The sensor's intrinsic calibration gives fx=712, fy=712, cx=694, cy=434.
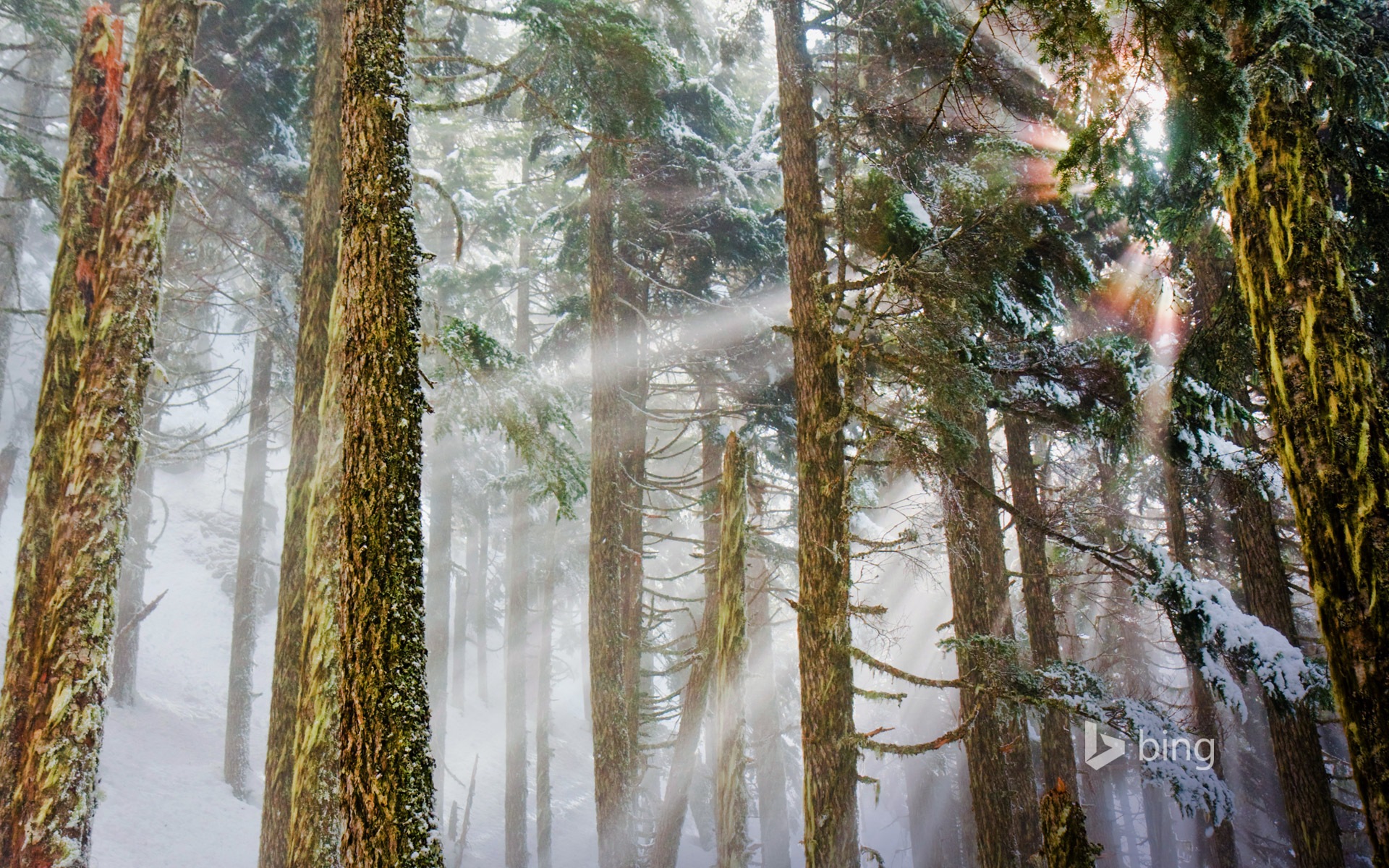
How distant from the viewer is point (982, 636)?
21.3 feet

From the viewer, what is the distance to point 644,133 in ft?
29.2

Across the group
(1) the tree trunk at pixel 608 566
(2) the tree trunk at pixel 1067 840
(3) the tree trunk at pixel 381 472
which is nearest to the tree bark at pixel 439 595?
(1) the tree trunk at pixel 608 566

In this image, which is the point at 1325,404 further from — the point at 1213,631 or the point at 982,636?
the point at 982,636

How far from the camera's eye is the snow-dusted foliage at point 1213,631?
19.9 feet

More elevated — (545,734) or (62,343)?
(62,343)

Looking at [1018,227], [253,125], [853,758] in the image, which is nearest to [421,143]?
[253,125]

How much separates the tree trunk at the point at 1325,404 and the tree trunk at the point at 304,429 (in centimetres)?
734

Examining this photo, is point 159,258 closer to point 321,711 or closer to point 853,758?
point 321,711

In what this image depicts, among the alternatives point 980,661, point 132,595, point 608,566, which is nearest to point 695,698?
point 608,566

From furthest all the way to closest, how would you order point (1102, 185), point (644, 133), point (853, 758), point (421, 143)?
point (421, 143), point (644, 133), point (853, 758), point (1102, 185)

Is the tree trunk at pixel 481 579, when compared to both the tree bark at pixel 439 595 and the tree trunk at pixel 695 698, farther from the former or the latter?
the tree trunk at pixel 695 698

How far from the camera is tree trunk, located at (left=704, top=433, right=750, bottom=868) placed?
23.4 feet

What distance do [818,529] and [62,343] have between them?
21.4 ft

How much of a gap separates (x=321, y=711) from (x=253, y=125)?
9.73m
